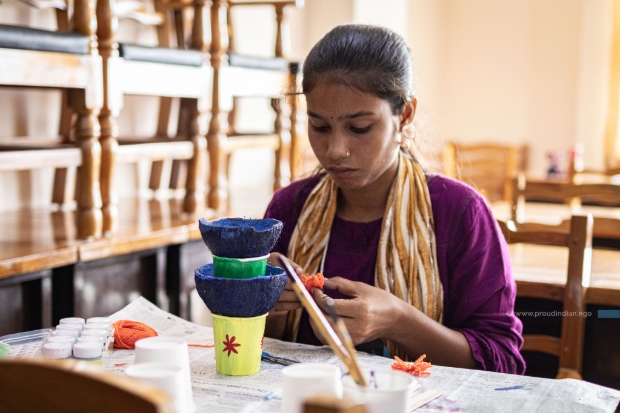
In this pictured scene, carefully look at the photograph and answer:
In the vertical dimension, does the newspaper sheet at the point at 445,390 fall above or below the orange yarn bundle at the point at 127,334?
below

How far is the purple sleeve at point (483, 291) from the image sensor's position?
1359mm

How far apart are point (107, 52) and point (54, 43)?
0.22m

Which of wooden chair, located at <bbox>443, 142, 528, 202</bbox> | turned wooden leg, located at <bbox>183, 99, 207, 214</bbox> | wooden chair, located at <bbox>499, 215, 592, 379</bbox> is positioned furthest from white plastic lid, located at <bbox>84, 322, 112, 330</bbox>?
wooden chair, located at <bbox>443, 142, 528, 202</bbox>

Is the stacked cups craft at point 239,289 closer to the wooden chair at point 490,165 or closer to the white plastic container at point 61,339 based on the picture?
the white plastic container at point 61,339

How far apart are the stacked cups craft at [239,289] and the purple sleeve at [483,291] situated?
0.46 m

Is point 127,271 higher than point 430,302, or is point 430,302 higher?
point 430,302

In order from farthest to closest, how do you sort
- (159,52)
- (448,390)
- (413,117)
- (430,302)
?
(159,52), (413,117), (430,302), (448,390)

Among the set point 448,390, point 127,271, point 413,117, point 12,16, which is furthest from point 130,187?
point 448,390

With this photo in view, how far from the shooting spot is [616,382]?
1.96 m

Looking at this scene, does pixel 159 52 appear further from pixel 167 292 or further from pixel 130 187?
pixel 130 187

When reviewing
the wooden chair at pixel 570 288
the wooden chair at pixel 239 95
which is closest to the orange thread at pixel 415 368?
the wooden chair at pixel 570 288

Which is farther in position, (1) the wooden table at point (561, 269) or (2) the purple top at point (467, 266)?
(1) the wooden table at point (561, 269)

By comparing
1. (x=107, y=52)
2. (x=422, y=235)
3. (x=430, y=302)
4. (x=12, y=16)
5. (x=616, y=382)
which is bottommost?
(x=616, y=382)

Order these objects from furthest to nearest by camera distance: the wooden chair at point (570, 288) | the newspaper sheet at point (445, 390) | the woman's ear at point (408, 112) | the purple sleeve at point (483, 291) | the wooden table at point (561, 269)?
1. the wooden table at point (561, 269)
2. the wooden chair at point (570, 288)
3. the woman's ear at point (408, 112)
4. the purple sleeve at point (483, 291)
5. the newspaper sheet at point (445, 390)
